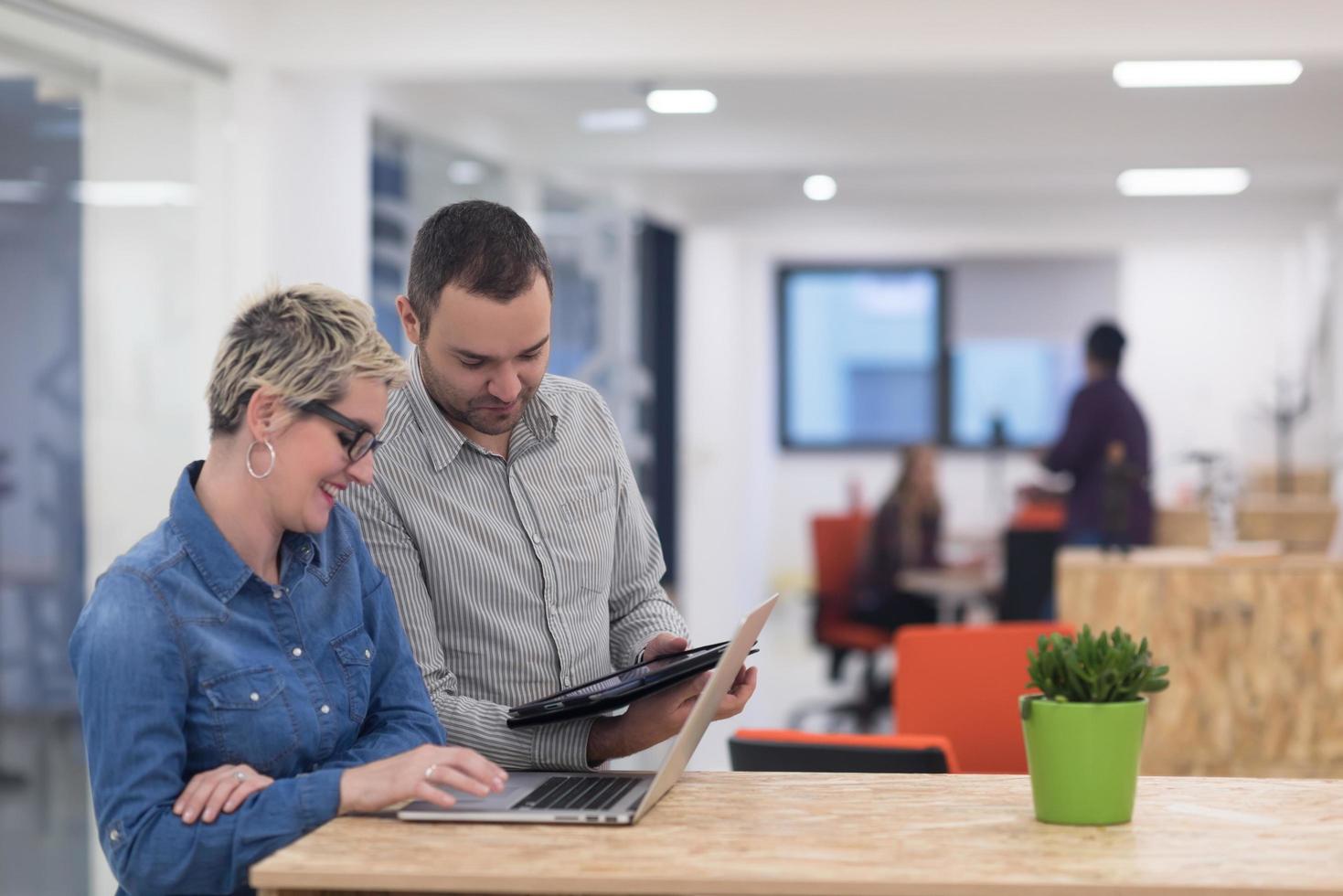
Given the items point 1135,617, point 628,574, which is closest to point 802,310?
point 1135,617

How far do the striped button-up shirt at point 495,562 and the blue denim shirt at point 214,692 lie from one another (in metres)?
0.18

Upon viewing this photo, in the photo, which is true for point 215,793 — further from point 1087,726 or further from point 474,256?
point 1087,726

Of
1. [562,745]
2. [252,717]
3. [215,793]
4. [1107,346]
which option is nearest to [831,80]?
[1107,346]

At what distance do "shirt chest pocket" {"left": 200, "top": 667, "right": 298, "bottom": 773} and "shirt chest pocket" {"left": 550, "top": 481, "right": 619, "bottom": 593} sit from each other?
0.54m

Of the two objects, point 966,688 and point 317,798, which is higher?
point 317,798

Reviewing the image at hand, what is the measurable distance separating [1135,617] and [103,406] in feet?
11.3

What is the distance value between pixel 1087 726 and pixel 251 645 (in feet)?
3.28

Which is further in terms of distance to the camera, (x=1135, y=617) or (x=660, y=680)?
(x=1135, y=617)

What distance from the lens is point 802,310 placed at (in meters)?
13.0

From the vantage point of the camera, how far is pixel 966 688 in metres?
3.81

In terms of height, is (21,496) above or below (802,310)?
below

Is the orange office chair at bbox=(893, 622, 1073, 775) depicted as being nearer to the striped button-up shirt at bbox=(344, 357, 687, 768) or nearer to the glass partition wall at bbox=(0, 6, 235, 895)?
the striped button-up shirt at bbox=(344, 357, 687, 768)

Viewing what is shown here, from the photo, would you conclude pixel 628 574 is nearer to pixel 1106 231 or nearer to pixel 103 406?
pixel 103 406

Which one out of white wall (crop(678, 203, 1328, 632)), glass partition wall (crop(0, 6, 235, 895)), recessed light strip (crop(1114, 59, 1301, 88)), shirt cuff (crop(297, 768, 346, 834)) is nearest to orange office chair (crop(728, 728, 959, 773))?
shirt cuff (crop(297, 768, 346, 834))
